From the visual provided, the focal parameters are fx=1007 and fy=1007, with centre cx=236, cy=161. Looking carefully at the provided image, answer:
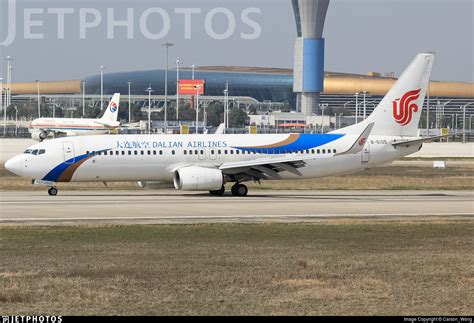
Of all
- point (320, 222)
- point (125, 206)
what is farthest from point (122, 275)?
point (125, 206)

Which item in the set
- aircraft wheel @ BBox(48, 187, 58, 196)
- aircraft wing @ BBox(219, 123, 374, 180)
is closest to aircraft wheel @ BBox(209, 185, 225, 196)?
aircraft wing @ BBox(219, 123, 374, 180)

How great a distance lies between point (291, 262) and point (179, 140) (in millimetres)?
26161

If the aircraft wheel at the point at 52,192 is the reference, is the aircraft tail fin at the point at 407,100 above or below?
above

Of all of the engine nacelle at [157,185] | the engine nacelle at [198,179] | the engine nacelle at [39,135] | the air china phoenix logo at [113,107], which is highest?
the air china phoenix logo at [113,107]

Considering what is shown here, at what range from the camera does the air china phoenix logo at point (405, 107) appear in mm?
54188

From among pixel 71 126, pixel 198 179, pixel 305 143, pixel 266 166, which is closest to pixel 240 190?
pixel 266 166

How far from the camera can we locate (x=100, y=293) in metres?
20.6

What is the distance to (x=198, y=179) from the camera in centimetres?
4838

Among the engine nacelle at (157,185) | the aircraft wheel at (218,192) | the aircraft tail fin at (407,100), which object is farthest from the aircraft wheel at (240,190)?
the aircraft tail fin at (407,100)

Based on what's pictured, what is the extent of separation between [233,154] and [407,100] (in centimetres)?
1033

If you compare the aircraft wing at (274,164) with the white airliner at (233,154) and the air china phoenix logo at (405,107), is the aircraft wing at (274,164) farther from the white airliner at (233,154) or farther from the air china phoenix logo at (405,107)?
the air china phoenix logo at (405,107)

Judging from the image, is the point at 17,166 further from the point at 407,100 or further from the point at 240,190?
the point at 407,100

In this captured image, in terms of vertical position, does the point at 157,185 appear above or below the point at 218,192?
above

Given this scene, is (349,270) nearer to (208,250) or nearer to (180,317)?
(208,250)
